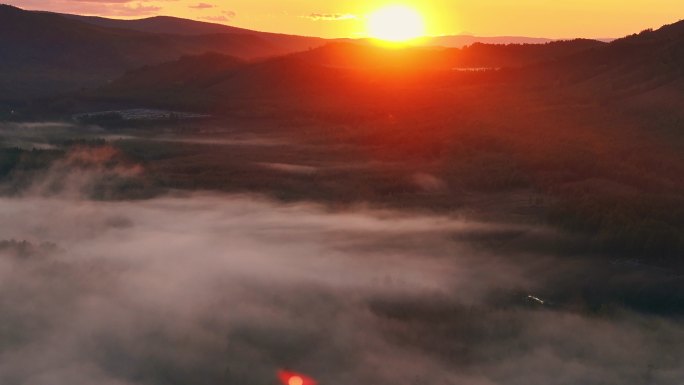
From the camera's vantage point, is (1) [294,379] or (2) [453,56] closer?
(1) [294,379]

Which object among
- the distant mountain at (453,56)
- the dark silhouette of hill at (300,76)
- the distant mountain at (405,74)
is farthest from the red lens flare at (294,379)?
the distant mountain at (453,56)

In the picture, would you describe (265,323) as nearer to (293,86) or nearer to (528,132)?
(528,132)

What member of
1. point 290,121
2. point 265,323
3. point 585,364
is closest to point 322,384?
point 265,323

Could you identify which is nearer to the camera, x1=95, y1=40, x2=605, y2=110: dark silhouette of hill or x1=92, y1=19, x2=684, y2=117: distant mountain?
x1=92, y1=19, x2=684, y2=117: distant mountain

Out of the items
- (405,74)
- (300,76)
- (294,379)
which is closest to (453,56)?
(405,74)

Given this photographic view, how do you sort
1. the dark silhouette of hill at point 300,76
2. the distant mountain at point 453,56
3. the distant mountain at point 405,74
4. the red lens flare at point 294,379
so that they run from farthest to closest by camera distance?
the dark silhouette of hill at point 300,76, the distant mountain at point 453,56, the distant mountain at point 405,74, the red lens flare at point 294,379

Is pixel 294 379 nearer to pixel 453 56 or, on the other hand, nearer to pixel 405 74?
pixel 405 74

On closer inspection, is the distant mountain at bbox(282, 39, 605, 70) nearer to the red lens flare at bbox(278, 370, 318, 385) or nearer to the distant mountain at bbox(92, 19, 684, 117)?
the distant mountain at bbox(92, 19, 684, 117)

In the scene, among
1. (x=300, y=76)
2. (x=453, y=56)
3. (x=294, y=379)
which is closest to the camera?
(x=294, y=379)

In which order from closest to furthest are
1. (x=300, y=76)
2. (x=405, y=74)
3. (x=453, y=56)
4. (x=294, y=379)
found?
(x=294, y=379) → (x=300, y=76) → (x=405, y=74) → (x=453, y=56)

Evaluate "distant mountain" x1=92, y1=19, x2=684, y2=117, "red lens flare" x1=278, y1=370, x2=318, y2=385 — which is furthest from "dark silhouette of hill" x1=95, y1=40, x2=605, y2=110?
"red lens flare" x1=278, y1=370, x2=318, y2=385

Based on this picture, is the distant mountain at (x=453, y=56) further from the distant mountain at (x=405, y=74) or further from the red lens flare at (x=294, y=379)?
the red lens flare at (x=294, y=379)
